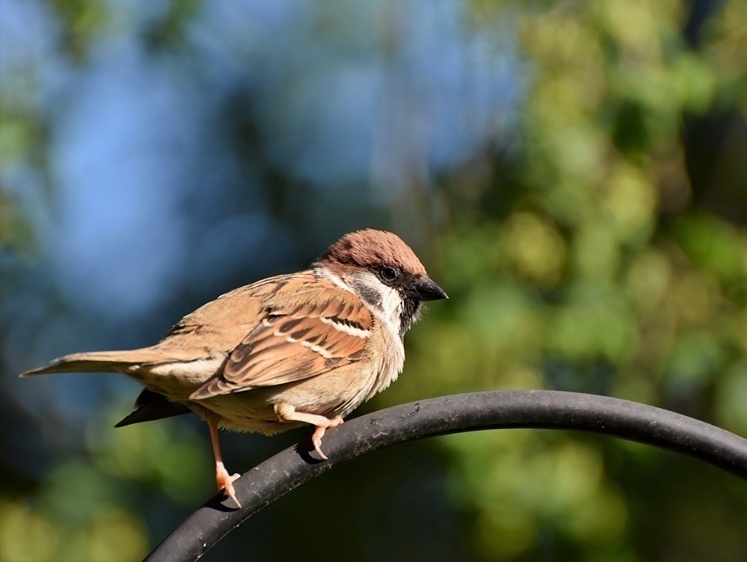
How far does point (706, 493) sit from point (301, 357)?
2894 mm

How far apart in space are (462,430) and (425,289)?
131 centimetres

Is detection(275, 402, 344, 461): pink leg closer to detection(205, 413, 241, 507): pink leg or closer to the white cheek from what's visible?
detection(205, 413, 241, 507): pink leg

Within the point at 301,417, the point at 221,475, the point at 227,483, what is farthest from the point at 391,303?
the point at 227,483

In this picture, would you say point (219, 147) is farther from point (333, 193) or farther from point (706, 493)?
point (706, 493)

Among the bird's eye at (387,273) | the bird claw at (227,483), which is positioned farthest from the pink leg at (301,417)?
the bird's eye at (387,273)

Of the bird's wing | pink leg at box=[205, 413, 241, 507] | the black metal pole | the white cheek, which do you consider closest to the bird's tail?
the bird's wing

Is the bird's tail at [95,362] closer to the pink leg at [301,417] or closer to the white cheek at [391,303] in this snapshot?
the pink leg at [301,417]

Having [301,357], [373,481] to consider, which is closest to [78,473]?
[373,481]

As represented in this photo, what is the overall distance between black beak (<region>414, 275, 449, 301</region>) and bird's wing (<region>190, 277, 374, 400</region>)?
201 mm

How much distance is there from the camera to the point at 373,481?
554cm

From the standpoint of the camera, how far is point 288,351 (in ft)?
10.2

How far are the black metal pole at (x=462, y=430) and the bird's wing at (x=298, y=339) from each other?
45cm

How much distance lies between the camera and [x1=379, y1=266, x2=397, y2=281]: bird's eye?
3.64 meters

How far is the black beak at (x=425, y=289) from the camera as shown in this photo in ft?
11.8
